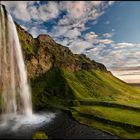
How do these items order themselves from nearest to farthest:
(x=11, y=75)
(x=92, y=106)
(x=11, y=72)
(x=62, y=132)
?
1. (x=62, y=132)
2. (x=92, y=106)
3. (x=11, y=72)
4. (x=11, y=75)

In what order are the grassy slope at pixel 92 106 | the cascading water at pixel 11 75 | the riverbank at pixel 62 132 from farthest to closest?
the cascading water at pixel 11 75 → the grassy slope at pixel 92 106 → the riverbank at pixel 62 132

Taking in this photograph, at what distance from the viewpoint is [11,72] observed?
5664 inches

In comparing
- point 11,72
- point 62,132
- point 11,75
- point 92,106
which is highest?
point 11,72

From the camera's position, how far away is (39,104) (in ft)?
514

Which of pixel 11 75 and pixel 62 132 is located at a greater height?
pixel 11 75

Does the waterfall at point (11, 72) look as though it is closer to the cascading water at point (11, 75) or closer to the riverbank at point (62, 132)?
the cascading water at point (11, 75)

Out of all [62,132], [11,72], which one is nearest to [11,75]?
[11,72]

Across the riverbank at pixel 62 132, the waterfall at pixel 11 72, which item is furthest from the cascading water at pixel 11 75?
the riverbank at pixel 62 132

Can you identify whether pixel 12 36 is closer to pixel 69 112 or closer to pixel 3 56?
pixel 3 56

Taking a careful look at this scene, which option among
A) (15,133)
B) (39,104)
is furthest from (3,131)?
(39,104)

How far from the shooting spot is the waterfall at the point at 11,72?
132 metres

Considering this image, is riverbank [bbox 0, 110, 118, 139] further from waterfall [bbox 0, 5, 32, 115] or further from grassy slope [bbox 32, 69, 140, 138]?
waterfall [bbox 0, 5, 32, 115]

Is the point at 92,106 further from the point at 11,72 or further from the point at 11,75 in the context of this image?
the point at 11,75

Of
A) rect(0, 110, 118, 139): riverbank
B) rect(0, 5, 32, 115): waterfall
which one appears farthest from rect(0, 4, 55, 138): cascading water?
rect(0, 110, 118, 139): riverbank
